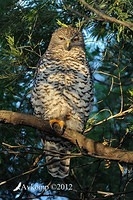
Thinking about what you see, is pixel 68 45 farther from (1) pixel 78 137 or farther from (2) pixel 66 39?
(1) pixel 78 137

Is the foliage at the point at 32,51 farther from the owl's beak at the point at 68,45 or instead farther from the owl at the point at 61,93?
the owl's beak at the point at 68,45

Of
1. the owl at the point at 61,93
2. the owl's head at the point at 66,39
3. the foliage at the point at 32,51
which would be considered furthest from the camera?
the owl's head at the point at 66,39

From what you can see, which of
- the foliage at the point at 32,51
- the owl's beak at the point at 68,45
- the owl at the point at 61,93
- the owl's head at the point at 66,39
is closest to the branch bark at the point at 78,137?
the foliage at the point at 32,51

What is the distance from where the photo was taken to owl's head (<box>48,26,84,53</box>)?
14.3 ft

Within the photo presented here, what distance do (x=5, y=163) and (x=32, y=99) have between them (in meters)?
0.57

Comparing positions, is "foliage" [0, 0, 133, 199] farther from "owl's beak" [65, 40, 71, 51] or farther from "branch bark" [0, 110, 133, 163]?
"branch bark" [0, 110, 133, 163]

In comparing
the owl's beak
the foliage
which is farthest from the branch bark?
the owl's beak

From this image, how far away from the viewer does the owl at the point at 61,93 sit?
4.07 m

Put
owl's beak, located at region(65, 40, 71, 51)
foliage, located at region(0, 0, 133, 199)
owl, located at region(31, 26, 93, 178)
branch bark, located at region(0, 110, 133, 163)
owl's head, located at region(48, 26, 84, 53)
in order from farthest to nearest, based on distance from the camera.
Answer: owl's beak, located at region(65, 40, 71, 51)
owl's head, located at region(48, 26, 84, 53)
owl, located at region(31, 26, 93, 178)
foliage, located at region(0, 0, 133, 199)
branch bark, located at region(0, 110, 133, 163)

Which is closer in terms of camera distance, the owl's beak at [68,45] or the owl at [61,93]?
the owl at [61,93]

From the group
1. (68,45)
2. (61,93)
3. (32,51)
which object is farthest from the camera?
(68,45)

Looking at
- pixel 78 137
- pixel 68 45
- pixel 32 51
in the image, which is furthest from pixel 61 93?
pixel 78 137

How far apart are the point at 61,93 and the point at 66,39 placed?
77 cm

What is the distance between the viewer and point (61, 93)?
409 cm
